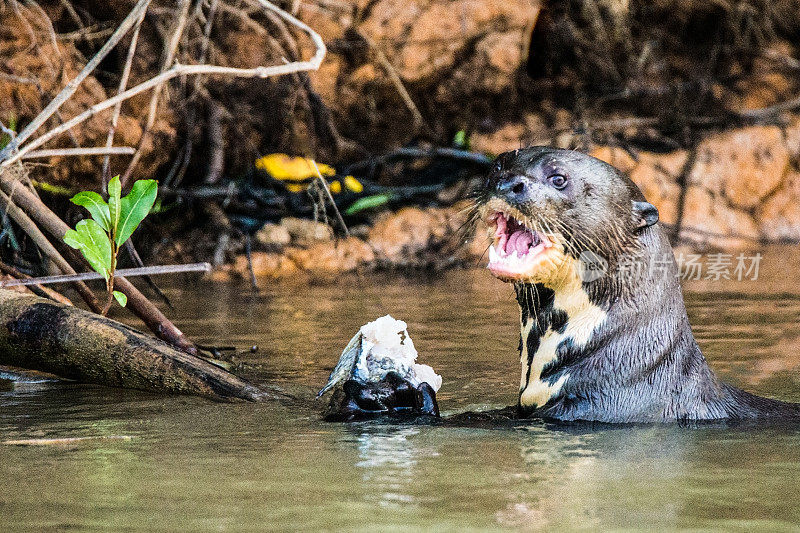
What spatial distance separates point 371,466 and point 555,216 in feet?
3.35

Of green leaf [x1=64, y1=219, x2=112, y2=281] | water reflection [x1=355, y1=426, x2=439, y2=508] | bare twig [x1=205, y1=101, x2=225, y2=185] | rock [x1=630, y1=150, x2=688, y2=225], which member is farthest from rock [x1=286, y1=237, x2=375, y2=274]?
water reflection [x1=355, y1=426, x2=439, y2=508]

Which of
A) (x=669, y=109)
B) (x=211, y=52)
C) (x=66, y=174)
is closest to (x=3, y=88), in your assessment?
(x=66, y=174)

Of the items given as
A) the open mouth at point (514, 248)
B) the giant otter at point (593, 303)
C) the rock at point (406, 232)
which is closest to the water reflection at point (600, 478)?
the giant otter at point (593, 303)

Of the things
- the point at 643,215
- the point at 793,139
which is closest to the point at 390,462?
the point at 643,215

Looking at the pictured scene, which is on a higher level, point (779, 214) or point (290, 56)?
point (290, 56)

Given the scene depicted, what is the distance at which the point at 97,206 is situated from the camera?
3.74 metres

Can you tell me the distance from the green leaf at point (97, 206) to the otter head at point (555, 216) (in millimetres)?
1262

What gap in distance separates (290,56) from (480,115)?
212 centimetres

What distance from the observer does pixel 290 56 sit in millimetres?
8281

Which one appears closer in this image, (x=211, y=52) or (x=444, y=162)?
(x=211, y=52)

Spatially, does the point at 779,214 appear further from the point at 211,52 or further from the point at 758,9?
the point at 211,52

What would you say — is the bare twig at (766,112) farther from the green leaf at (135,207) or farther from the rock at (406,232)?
the green leaf at (135,207)

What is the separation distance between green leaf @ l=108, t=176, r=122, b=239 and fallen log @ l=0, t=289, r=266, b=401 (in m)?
0.33

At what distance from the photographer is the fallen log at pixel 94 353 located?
3666 millimetres
